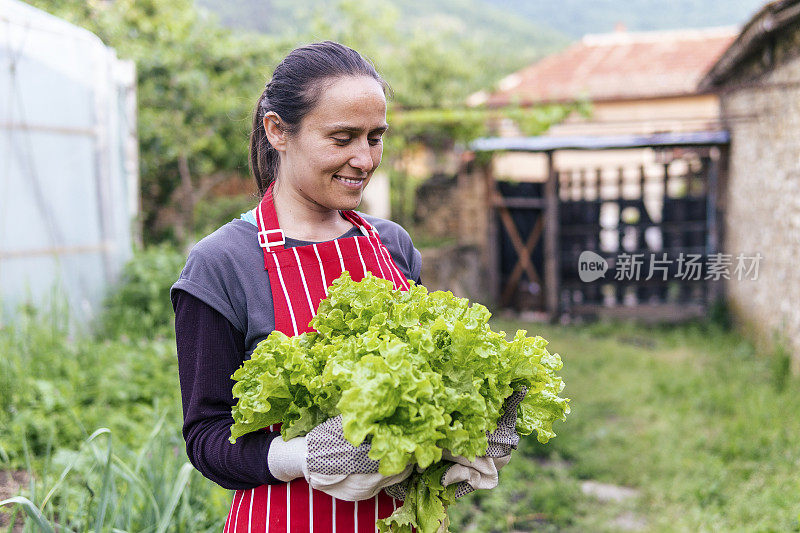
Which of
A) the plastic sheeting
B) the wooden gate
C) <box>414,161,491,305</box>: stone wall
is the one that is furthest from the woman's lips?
the wooden gate

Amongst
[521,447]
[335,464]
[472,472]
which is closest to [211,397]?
[335,464]

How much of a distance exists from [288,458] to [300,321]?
0.35m

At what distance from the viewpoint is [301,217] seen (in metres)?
1.97

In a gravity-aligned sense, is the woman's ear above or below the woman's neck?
above

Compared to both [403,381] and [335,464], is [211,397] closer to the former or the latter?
[335,464]

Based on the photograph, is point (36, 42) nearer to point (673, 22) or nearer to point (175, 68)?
point (175, 68)

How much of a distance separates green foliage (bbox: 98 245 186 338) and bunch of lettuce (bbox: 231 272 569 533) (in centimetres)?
485

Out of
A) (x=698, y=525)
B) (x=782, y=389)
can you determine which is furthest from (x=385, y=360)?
(x=782, y=389)

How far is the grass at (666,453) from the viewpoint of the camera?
14.9ft

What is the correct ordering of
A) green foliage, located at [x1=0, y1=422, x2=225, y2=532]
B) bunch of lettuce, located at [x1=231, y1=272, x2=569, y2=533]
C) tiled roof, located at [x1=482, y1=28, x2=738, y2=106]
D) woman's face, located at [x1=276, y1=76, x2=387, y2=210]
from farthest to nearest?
tiled roof, located at [x1=482, y1=28, x2=738, y2=106], green foliage, located at [x1=0, y1=422, x2=225, y2=532], woman's face, located at [x1=276, y1=76, x2=387, y2=210], bunch of lettuce, located at [x1=231, y1=272, x2=569, y2=533]

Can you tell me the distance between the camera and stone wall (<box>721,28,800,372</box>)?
23.6 ft

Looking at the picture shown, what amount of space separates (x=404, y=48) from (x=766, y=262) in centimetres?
1491

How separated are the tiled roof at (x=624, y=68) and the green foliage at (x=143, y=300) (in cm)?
1048

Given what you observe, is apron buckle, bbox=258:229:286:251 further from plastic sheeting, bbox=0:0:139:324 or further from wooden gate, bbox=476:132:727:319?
wooden gate, bbox=476:132:727:319
